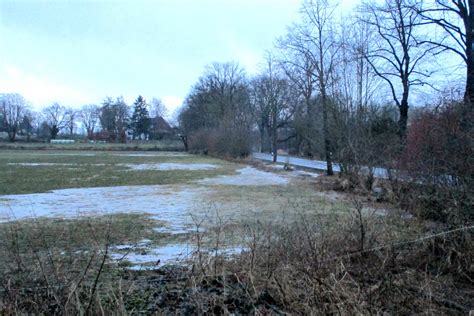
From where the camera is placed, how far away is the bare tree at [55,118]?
105050 mm

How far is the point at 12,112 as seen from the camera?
9812 centimetres

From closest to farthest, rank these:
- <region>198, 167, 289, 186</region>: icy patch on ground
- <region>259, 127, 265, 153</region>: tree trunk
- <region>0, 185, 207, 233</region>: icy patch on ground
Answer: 1. <region>0, 185, 207, 233</region>: icy patch on ground
2. <region>198, 167, 289, 186</region>: icy patch on ground
3. <region>259, 127, 265, 153</region>: tree trunk

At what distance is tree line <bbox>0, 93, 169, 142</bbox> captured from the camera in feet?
319

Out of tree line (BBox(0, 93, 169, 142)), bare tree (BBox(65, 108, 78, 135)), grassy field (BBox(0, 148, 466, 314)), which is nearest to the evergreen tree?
tree line (BBox(0, 93, 169, 142))

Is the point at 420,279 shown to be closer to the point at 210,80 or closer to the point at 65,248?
the point at 65,248

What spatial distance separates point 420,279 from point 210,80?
Result: 7421 cm

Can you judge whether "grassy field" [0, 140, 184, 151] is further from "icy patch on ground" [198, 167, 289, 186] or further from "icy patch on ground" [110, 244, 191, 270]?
"icy patch on ground" [110, 244, 191, 270]

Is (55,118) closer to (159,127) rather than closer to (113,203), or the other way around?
(159,127)

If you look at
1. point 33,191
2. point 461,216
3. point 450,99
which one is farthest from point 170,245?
point 33,191

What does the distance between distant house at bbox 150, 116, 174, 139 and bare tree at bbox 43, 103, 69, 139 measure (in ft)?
84.1

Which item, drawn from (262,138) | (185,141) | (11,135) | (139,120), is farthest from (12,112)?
(262,138)

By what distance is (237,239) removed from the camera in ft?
26.8

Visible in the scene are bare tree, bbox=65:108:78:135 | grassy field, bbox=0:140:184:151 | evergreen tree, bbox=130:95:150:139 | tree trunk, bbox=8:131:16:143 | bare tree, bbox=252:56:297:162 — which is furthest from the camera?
bare tree, bbox=65:108:78:135

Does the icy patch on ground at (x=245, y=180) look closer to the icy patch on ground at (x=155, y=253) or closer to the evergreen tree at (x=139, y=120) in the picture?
the icy patch on ground at (x=155, y=253)
